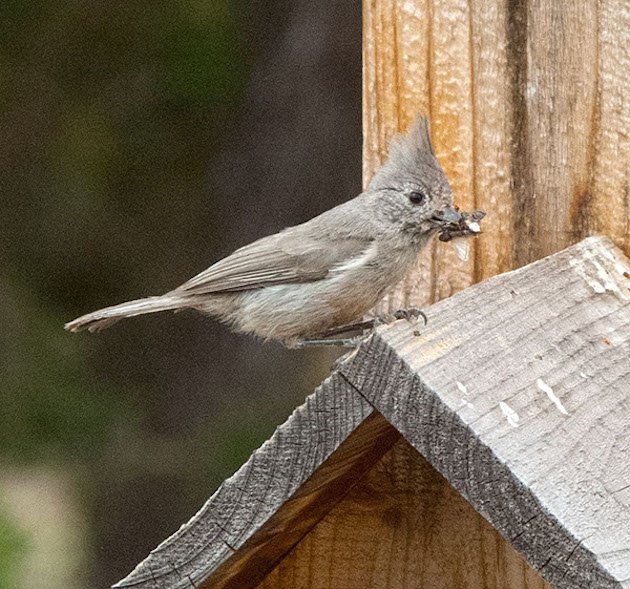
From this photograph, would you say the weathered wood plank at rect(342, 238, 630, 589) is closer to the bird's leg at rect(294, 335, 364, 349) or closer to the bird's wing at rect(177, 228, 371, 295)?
the bird's leg at rect(294, 335, 364, 349)

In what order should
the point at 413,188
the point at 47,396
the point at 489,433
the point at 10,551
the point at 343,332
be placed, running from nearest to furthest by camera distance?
1. the point at 489,433
2. the point at 413,188
3. the point at 10,551
4. the point at 343,332
5. the point at 47,396

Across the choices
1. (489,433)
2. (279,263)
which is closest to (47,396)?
(279,263)

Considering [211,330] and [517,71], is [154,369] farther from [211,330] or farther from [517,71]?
[517,71]

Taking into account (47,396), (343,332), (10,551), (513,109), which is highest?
(513,109)

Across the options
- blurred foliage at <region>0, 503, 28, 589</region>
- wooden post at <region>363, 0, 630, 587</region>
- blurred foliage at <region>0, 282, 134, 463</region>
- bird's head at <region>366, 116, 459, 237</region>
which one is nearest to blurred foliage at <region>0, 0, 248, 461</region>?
blurred foliage at <region>0, 282, 134, 463</region>

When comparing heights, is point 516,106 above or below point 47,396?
above

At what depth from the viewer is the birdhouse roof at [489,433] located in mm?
2031

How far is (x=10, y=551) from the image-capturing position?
11.1 ft

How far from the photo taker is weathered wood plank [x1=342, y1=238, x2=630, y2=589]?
201 centimetres

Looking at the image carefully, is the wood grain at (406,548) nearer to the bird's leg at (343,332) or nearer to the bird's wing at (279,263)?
the bird's leg at (343,332)

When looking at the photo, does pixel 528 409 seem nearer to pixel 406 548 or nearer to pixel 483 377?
pixel 483 377

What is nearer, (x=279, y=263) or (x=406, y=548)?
(x=406, y=548)

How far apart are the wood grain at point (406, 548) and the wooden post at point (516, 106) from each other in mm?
477

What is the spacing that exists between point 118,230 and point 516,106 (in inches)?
61.2
